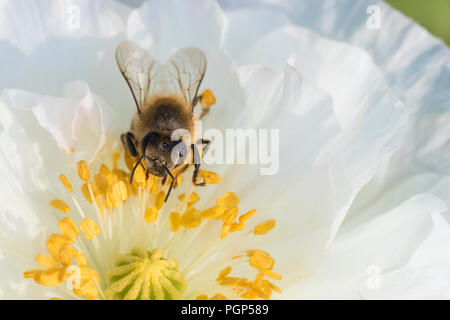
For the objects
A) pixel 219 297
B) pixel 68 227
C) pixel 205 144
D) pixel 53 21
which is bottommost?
pixel 219 297

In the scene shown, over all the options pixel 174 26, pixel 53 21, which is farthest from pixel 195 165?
pixel 53 21

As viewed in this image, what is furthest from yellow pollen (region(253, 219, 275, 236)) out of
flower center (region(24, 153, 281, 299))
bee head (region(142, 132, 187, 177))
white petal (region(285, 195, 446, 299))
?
bee head (region(142, 132, 187, 177))

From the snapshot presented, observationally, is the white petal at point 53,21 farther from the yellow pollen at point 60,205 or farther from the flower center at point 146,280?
the flower center at point 146,280

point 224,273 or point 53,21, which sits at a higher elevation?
point 53,21

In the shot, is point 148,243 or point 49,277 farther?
point 148,243

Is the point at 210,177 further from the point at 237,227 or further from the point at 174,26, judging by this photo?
the point at 174,26
